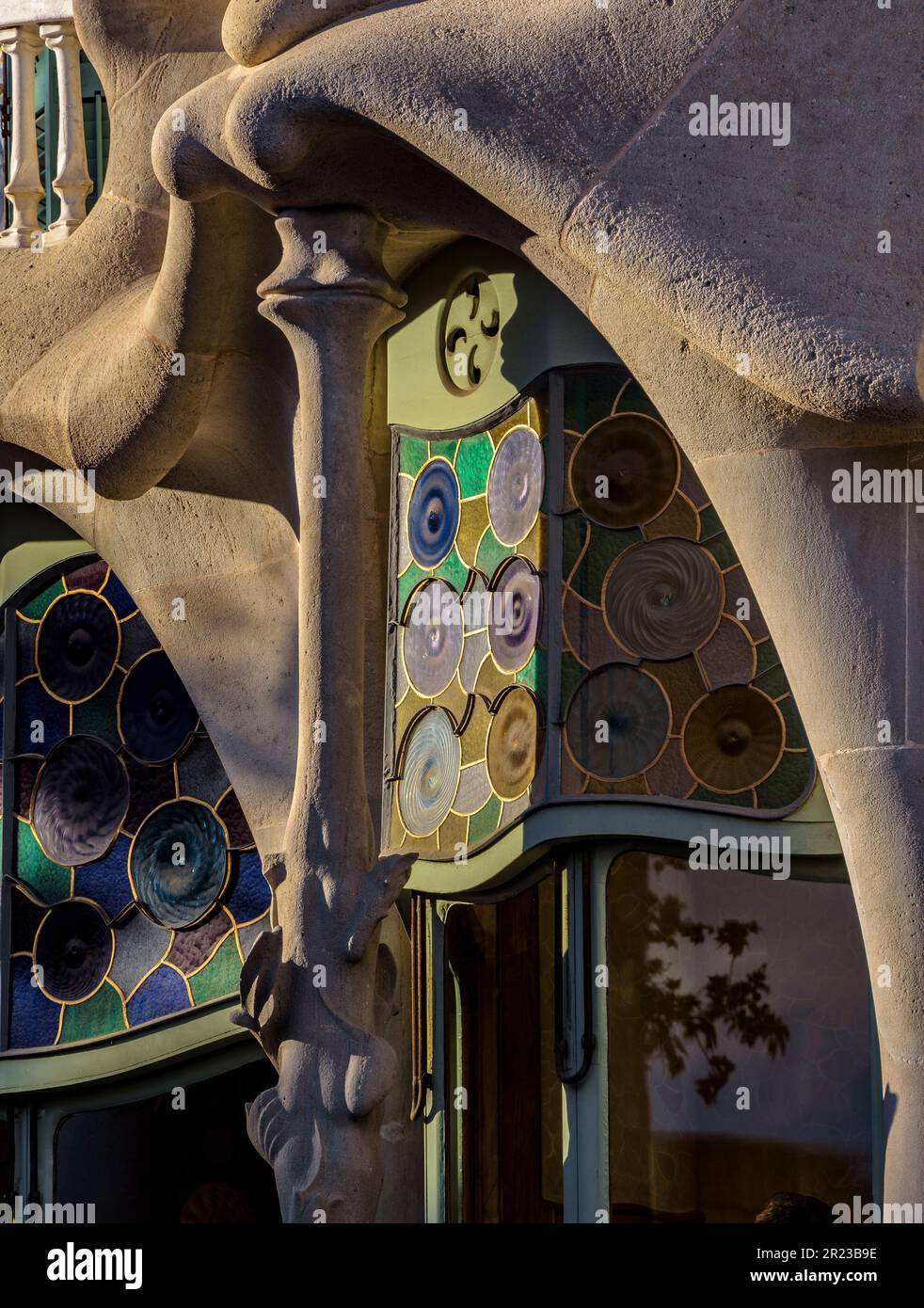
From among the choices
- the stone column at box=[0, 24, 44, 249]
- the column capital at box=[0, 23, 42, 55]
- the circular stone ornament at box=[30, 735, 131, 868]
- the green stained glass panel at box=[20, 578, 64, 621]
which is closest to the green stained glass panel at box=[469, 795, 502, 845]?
the circular stone ornament at box=[30, 735, 131, 868]

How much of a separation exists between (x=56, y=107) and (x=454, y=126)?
4626mm

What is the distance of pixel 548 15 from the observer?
21.5ft

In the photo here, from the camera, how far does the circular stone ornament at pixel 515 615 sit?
7.73 meters

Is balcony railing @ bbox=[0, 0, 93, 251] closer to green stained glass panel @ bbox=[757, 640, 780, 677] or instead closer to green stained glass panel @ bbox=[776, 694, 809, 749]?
green stained glass panel @ bbox=[757, 640, 780, 677]

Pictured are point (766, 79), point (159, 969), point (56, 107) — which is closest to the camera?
point (766, 79)

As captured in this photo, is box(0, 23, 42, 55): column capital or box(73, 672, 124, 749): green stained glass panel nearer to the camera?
box(0, 23, 42, 55): column capital

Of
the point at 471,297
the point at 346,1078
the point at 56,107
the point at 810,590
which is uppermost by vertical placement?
the point at 56,107

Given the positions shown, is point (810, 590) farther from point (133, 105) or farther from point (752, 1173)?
point (133, 105)

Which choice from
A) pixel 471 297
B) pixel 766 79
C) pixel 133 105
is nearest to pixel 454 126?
pixel 766 79

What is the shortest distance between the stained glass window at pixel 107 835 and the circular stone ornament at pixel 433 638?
1178 mm

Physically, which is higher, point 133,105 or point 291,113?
point 133,105

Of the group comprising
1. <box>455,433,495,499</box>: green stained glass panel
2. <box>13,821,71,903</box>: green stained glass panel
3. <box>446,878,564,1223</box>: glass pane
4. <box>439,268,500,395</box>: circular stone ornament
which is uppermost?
<box>439,268,500,395</box>: circular stone ornament

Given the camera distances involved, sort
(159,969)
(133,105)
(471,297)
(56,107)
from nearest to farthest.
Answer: (471,297)
(133,105)
(159,969)
(56,107)

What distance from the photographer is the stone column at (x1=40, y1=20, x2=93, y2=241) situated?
905 centimetres
